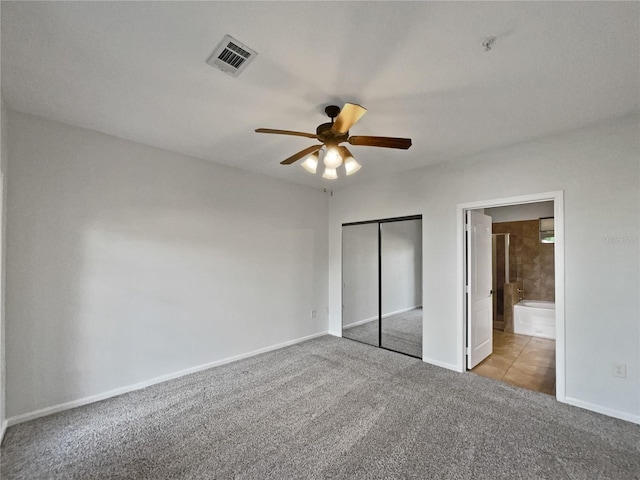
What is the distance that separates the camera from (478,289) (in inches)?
141

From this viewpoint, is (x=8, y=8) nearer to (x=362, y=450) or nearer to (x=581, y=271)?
(x=362, y=450)

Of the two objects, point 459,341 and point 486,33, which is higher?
point 486,33

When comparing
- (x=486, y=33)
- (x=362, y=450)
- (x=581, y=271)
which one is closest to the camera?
(x=486, y=33)

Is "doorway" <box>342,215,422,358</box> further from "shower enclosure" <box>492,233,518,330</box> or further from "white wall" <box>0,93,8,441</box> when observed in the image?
"white wall" <box>0,93,8,441</box>

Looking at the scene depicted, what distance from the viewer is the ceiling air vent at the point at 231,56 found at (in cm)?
159

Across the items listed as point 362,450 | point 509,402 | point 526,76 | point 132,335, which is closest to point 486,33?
point 526,76

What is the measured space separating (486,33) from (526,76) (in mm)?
613

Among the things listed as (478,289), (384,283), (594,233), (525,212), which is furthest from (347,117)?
(525,212)

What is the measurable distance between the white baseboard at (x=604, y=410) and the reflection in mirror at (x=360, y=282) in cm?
236

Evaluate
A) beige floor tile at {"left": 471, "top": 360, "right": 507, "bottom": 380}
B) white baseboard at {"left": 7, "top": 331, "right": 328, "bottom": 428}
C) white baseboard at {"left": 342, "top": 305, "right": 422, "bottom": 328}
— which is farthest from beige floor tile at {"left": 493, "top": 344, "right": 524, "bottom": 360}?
white baseboard at {"left": 7, "top": 331, "right": 328, "bottom": 428}

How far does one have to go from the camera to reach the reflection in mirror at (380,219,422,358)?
4016mm

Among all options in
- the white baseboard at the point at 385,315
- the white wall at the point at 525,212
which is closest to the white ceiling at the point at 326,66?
the white wall at the point at 525,212

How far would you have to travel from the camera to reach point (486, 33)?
1494 millimetres

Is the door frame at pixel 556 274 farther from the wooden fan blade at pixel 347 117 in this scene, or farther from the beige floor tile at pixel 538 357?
the wooden fan blade at pixel 347 117
